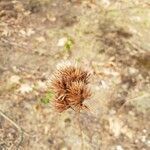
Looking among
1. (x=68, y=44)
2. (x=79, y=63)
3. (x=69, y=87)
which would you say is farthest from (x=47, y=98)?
(x=68, y=44)

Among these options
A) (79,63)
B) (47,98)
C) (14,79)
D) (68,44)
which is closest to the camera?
(47,98)

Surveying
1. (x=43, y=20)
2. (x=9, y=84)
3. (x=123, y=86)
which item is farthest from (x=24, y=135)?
(x=43, y=20)

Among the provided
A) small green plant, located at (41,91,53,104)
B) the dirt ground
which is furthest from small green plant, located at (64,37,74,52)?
small green plant, located at (41,91,53,104)

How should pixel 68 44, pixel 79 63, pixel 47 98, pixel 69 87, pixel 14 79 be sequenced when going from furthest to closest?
pixel 68 44, pixel 79 63, pixel 14 79, pixel 47 98, pixel 69 87

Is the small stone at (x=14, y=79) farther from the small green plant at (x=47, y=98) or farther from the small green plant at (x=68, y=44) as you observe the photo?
the small green plant at (x=68, y=44)

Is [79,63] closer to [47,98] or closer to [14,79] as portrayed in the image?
[47,98]

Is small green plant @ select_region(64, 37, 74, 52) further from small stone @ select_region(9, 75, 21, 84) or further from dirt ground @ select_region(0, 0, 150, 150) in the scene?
small stone @ select_region(9, 75, 21, 84)
